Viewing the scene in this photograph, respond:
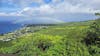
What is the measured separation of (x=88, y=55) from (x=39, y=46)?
385cm

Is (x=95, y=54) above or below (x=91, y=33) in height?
below

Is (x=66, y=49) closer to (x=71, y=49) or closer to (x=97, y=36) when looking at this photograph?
(x=71, y=49)

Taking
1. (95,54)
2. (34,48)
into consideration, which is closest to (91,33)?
(95,54)

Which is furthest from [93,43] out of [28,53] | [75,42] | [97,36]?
[28,53]

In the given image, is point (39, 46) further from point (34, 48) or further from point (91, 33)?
point (91, 33)

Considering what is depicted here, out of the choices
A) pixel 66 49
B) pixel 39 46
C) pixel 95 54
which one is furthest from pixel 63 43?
pixel 95 54

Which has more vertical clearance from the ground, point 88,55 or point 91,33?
point 91,33

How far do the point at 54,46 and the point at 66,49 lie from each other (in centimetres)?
91

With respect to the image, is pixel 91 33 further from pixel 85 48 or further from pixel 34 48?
pixel 34 48

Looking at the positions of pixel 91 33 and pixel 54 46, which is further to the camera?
pixel 91 33

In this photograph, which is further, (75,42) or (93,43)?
(93,43)

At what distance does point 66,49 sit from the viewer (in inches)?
800

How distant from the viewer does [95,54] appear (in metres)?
22.2

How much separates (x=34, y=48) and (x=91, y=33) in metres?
5.71
